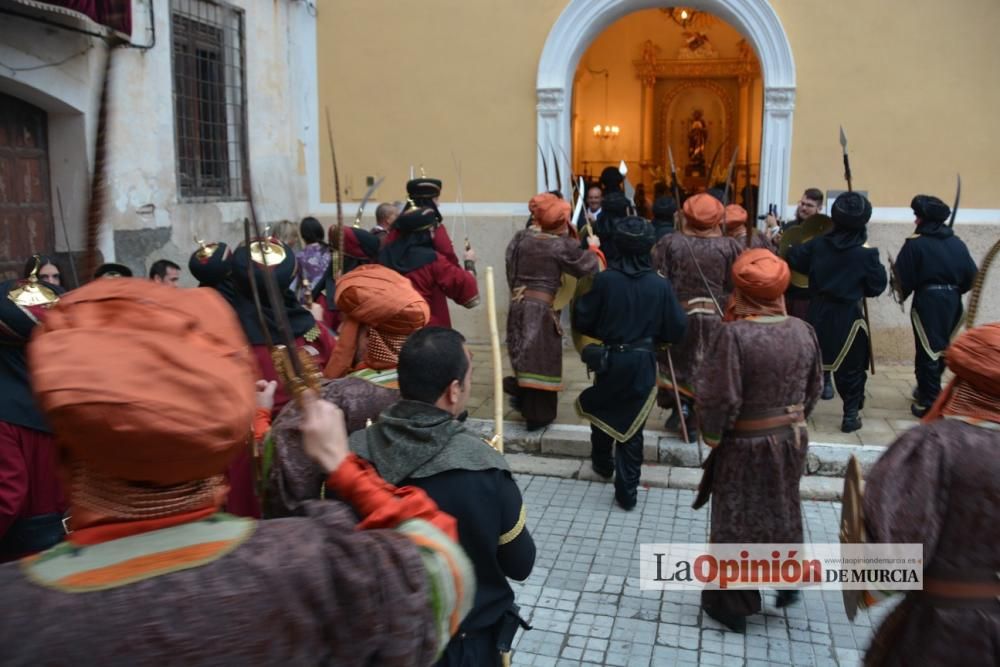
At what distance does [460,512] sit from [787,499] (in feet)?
7.90

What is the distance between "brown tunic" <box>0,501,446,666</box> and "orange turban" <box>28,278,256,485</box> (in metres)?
0.18

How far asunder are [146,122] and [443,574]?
7814mm

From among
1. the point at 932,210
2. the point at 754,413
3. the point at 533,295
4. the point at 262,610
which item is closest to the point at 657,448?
the point at 533,295

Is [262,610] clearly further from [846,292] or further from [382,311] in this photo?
[846,292]

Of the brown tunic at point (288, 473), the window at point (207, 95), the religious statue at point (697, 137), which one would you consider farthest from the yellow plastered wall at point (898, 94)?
the brown tunic at point (288, 473)

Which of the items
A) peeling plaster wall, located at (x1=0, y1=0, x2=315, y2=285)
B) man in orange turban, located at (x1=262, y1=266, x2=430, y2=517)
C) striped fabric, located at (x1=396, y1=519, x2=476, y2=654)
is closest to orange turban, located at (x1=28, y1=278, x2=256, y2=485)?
striped fabric, located at (x1=396, y1=519, x2=476, y2=654)

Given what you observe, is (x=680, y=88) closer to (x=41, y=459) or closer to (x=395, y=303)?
(x=395, y=303)

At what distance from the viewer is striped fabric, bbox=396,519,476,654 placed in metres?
1.46

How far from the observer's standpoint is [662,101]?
16.3 metres

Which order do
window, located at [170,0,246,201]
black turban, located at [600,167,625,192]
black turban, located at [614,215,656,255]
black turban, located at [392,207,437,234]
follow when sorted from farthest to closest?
black turban, located at [600,167,625,192] → window, located at [170,0,246,201] → black turban, located at [392,207,437,234] → black turban, located at [614,215,656,255]

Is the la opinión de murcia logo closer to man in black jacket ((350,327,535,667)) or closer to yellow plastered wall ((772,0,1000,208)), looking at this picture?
man in black jacket ((350,327,535,667))

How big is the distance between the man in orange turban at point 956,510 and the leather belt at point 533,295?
472 centimetres

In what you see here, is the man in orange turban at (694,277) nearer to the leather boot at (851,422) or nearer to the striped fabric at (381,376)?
the leather boot at (851,422)

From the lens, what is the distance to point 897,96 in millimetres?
9367
